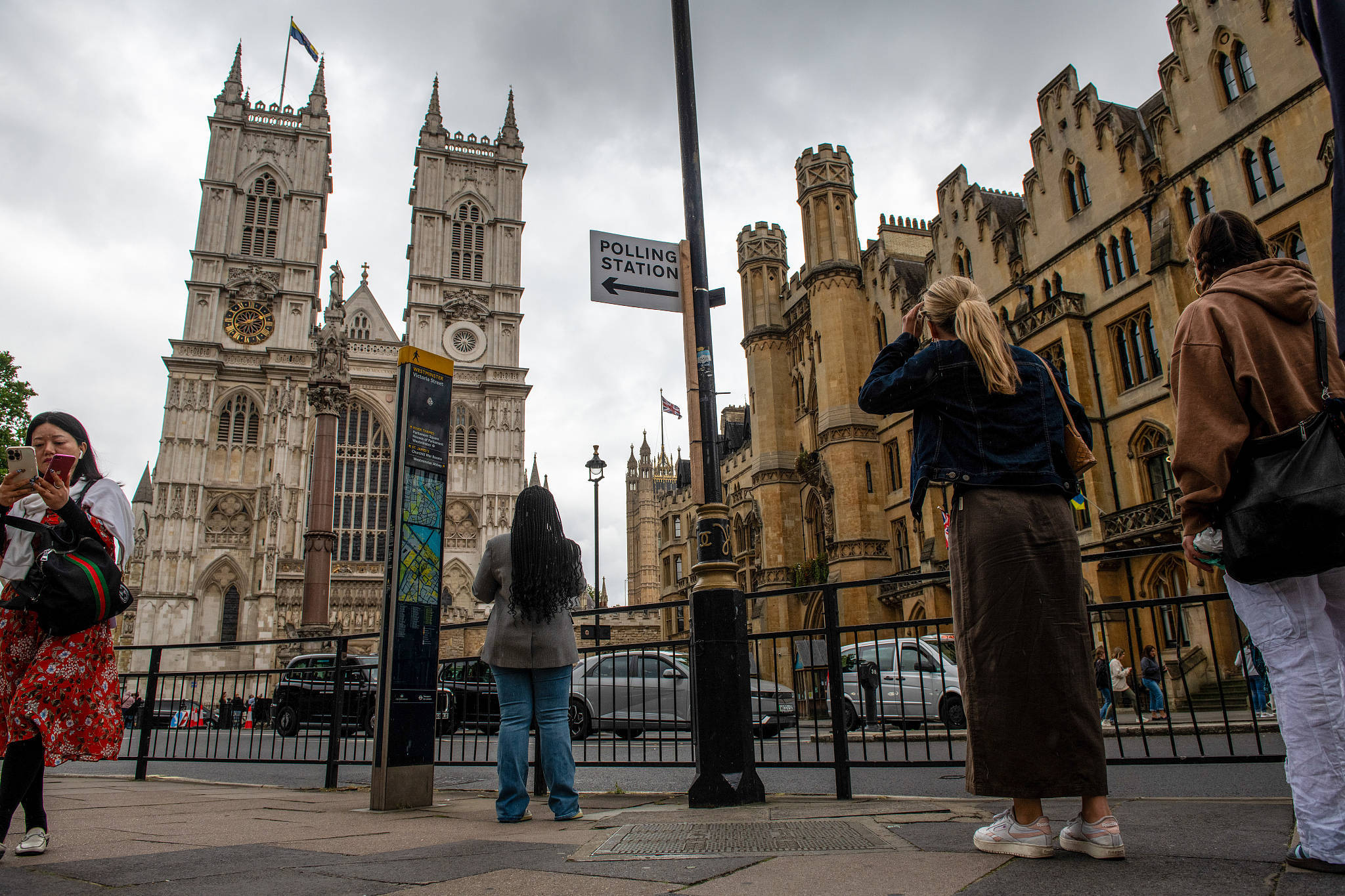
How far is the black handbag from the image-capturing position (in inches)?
93.3

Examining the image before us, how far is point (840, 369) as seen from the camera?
96.9ft

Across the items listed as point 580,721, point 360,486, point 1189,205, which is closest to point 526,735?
point 580,721

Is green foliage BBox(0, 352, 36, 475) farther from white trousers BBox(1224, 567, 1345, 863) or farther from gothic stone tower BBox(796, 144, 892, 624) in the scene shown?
white trousers BBox(1224, 567, 1345, 863)

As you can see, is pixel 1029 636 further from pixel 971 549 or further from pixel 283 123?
pixel 283 123

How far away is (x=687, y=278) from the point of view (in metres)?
5.66

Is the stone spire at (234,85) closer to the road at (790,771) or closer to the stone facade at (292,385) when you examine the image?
the stone facade at (292,385)

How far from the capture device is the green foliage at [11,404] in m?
26.7

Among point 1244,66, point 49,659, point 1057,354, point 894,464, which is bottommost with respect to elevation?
point 49,659

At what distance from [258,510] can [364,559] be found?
6070 millimetres

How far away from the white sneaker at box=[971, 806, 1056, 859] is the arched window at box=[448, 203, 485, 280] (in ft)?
179

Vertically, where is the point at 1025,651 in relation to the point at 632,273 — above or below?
below

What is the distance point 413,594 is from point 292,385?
155ft

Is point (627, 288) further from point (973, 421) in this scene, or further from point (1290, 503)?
point (1290, 503)

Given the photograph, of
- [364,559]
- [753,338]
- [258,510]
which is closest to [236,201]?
[258,510]
